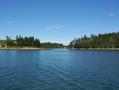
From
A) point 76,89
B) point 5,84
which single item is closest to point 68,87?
point 76,89

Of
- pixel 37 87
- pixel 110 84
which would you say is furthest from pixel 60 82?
pixel 110 84

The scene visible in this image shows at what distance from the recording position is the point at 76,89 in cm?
3119

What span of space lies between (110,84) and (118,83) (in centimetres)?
145

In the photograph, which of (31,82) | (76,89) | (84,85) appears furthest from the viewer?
(31,82)

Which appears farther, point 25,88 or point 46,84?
point 46,84

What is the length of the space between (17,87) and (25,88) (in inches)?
51.4

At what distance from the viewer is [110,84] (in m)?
34.6

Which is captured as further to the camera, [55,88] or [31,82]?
[31,82]

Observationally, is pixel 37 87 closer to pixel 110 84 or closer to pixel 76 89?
pixel 76 89

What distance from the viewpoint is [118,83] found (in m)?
35.3

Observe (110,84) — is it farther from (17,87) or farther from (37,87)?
(17,87)

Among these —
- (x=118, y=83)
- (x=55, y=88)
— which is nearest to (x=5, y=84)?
(x=55, y=88)

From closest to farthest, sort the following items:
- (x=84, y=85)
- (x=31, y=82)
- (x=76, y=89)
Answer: (x=76, y=89)
(x=84, y=85)
(x=31, y=82)

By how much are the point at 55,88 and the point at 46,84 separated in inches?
117
